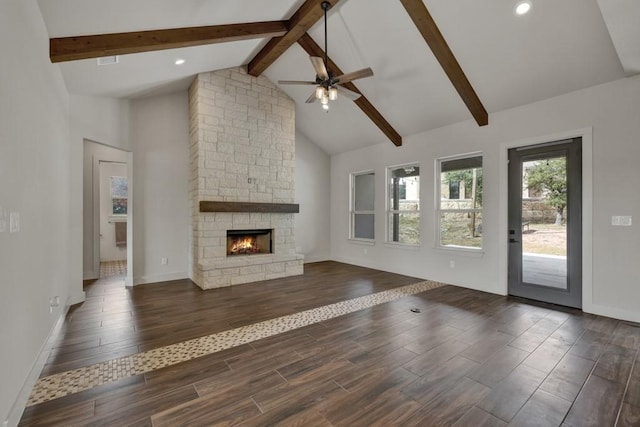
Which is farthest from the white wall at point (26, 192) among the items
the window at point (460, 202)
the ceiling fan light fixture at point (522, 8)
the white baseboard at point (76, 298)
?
the window at point (460, 202)

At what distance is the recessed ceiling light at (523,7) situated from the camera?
121 inches

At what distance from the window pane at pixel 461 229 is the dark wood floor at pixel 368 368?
4.11 ft

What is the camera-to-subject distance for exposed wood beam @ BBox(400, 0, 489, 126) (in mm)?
3438

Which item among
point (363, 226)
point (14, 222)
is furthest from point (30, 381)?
point (363, 226)

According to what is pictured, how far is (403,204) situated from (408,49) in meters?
3.16

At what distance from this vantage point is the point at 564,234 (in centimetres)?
400

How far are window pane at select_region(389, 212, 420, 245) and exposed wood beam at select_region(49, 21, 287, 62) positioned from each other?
4.27 meters

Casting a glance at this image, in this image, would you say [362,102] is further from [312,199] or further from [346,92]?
[312,199]

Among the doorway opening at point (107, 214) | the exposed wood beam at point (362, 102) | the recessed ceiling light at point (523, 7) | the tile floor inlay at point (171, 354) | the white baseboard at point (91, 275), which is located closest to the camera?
the tile floor inlay at point (171, 354)

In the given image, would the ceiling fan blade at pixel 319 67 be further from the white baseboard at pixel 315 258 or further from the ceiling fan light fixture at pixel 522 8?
the white baseboard at pixel 315 258

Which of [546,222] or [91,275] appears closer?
[546,222]

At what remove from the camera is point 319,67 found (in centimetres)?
353

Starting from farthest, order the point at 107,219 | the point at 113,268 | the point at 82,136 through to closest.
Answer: the point at 107,219 < the point at 113,268 < the point at 82,136

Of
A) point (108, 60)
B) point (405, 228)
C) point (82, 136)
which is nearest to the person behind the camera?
point (108, 60)
